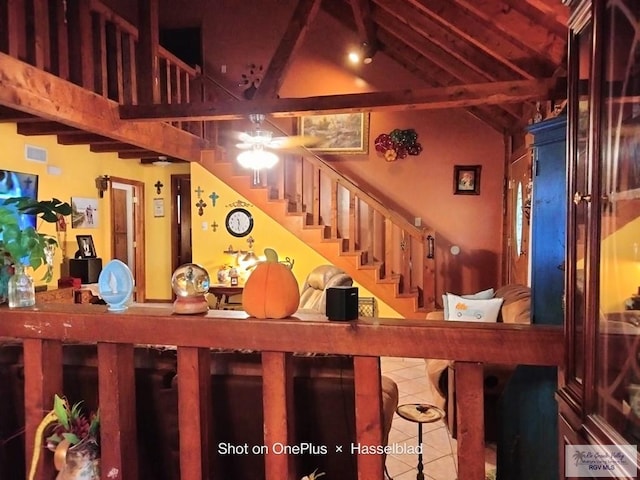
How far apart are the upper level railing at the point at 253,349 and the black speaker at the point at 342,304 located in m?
0.03

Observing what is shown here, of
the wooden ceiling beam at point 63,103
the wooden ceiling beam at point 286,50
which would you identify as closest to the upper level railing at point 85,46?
the wooden ceiling beam at point 63,103

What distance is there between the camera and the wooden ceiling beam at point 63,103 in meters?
3.21

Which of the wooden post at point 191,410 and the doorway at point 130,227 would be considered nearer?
the wooden post at point 191,410

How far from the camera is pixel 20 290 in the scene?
1566 millimetres

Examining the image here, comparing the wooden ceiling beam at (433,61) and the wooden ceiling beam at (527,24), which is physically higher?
the wooden ceiling beam at (433,61)

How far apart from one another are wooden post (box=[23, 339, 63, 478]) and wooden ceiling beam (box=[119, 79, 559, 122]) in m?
2.81

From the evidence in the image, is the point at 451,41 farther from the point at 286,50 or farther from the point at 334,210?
the point at 334,210

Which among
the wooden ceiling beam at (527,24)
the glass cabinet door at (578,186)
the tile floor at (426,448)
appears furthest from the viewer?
the wooden ceiling beam at (527,24)

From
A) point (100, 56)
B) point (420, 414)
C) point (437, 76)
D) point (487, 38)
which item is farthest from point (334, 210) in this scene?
point (420, 414)

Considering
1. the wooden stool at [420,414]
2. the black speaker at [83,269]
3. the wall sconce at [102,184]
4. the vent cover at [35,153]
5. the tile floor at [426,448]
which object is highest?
the vent cover at [35,153]

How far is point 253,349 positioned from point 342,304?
11.3 inches

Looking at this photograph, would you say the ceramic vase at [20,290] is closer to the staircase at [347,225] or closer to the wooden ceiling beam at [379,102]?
the wooden ceiling beam at [379,102]

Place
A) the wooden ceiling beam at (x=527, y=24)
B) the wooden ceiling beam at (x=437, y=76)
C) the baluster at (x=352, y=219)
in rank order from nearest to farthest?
the wooden ceiling beam at (x=527, y=24), the baluster at (x=352, y=219), the wooden ceiling beam at (x=437, y=76)

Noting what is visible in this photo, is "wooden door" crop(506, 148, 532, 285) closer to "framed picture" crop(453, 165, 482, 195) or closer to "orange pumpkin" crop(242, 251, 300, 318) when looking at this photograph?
"framed picture" crop(453, 165, 482, 195)
